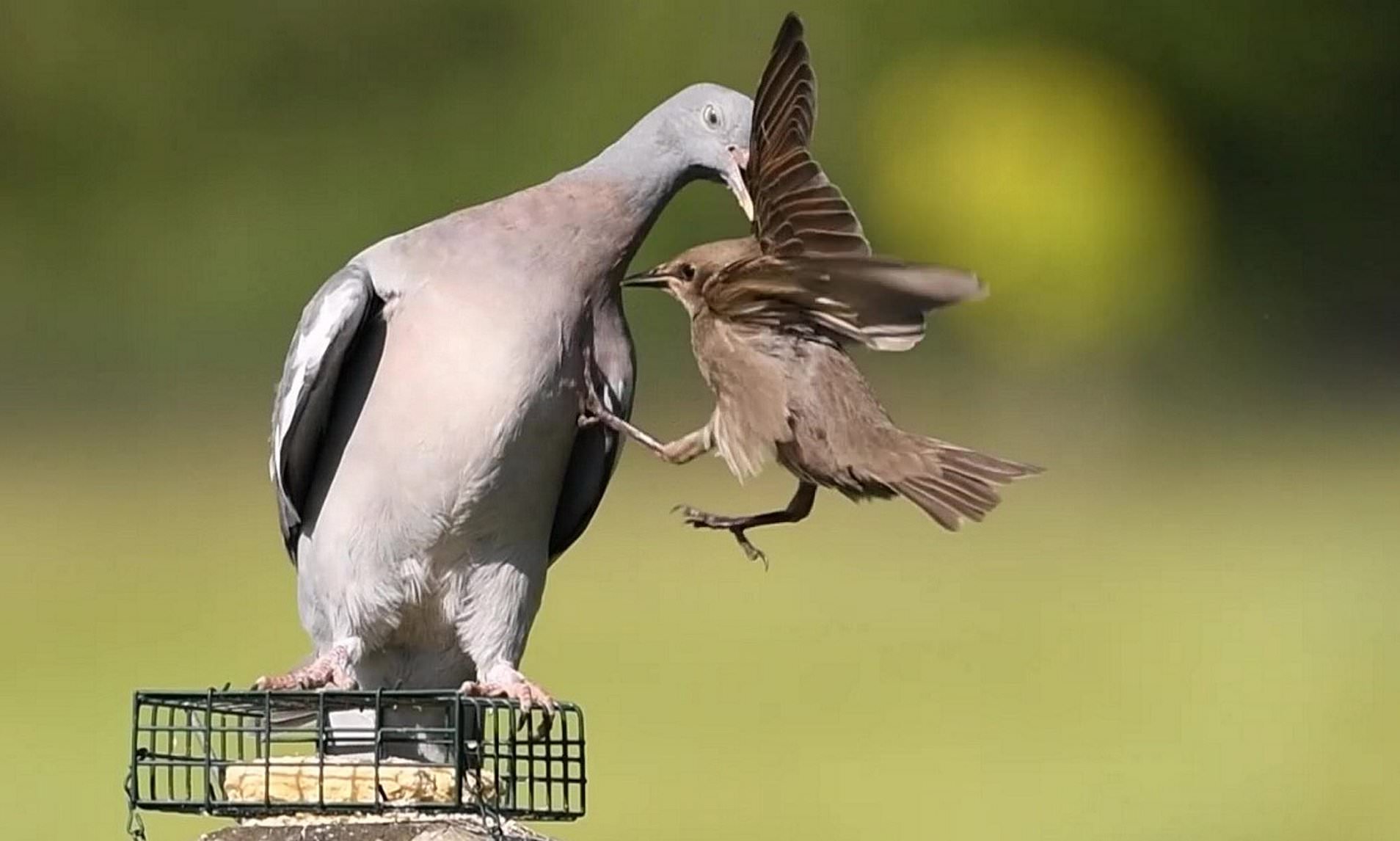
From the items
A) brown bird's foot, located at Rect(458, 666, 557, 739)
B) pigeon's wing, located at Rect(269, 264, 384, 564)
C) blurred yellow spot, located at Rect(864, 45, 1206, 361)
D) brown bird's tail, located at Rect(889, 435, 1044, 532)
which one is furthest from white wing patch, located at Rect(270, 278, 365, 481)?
blurred yellow spot, located at Rect(864, 45, 1206, 361)

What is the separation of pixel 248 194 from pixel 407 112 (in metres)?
0.75

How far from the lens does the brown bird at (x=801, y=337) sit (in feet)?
9.02

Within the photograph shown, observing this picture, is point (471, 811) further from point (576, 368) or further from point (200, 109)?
point (200, 109)

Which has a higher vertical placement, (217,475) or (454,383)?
(217,475)

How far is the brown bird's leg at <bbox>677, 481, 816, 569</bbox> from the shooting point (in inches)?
118

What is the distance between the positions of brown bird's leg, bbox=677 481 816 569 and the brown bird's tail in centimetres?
14

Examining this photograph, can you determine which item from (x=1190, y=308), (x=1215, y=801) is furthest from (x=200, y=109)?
(x=1215, y=801)

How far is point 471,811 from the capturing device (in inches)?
102

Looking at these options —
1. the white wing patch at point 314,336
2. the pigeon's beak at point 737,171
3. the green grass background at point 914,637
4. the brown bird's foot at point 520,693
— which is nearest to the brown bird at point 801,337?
the pigeon's beak at point 737,171

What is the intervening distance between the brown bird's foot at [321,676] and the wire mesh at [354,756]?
0.12ft

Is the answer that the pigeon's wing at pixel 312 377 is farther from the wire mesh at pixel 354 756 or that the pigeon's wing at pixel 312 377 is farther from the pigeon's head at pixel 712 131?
the pigeon's head at pixel 712 131

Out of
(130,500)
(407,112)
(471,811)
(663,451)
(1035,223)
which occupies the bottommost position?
(471,811)

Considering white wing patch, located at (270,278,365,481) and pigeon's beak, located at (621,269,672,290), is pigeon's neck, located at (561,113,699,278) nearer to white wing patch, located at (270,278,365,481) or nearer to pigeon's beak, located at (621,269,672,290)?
pigeon's beak, located at (621,269,672,290)

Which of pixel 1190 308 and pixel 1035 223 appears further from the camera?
pixel 1190 308
